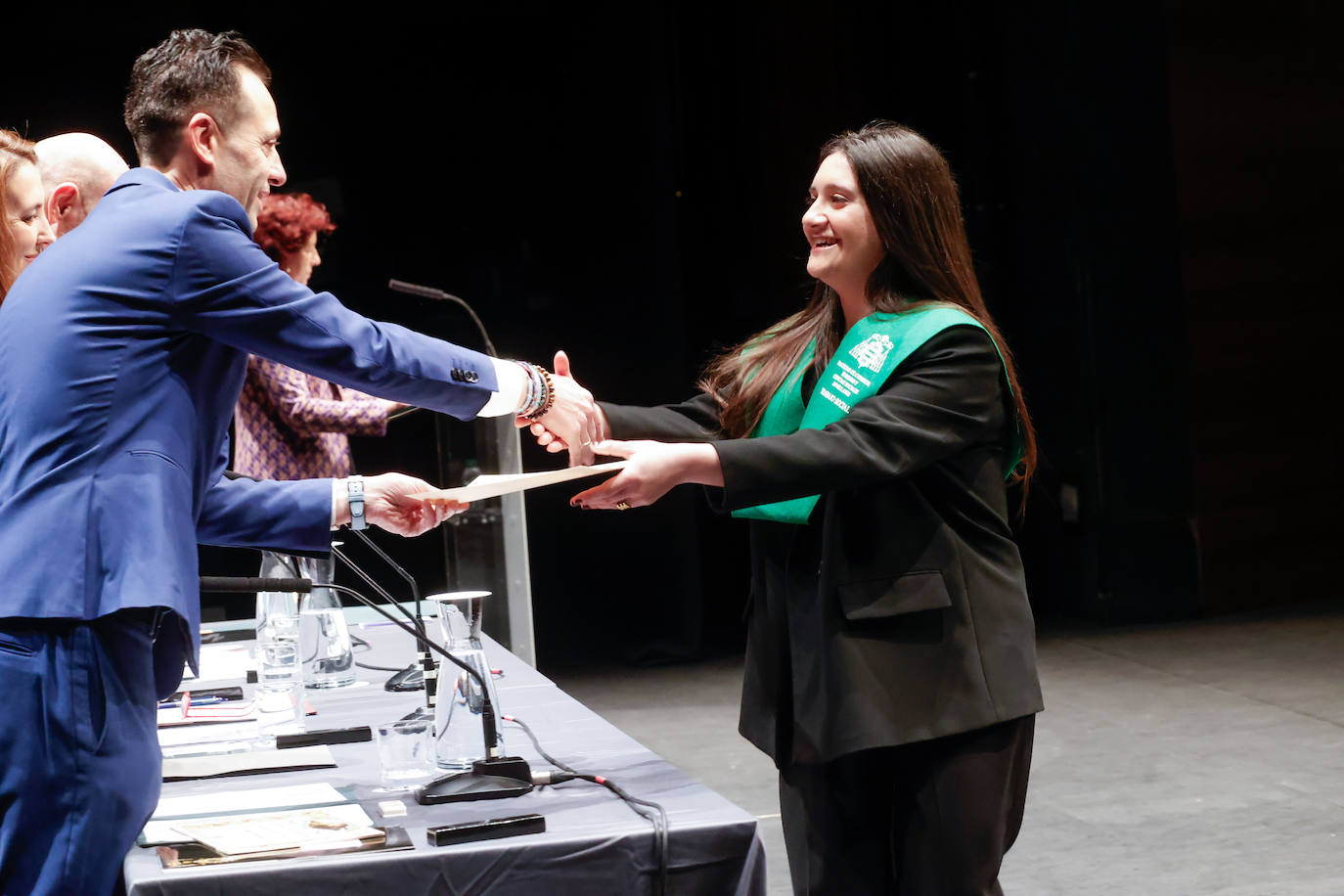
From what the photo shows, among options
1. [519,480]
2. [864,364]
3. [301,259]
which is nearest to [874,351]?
[864,364]

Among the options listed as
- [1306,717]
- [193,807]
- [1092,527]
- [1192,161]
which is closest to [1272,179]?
[1192,161]

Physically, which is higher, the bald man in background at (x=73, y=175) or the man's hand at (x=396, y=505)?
the bald man in background at (x=73, y=175)

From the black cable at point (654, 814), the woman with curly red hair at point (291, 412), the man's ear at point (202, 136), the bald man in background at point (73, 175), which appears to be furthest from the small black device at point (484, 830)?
the woman with curly red hair at point (291, 412)

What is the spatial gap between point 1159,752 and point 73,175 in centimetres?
324

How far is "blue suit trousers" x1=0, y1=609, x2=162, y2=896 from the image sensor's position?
4.67 feet

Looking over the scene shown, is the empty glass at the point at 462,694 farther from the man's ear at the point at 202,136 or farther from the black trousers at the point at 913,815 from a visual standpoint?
the man's ear at the point at 202,136

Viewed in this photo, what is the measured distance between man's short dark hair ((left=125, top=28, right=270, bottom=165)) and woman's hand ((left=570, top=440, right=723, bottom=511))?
649mm

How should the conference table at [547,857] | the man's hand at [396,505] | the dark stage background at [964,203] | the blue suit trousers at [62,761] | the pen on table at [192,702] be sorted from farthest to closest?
1. the dark stage background at [964,203]
2. the pen on table at [192,702]
3. the man's hand at [396,505]
4. the blue suit trousers at [62,761]
5. the conference table at [547,857]

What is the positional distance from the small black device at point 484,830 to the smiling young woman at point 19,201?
4.40 feet

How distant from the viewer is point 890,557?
5.15 ft

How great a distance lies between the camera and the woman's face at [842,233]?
1713 mm

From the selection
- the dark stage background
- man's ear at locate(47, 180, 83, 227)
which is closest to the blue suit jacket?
man's ear at locate(47, 180, 83, 227)

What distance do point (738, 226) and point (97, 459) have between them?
188 inches

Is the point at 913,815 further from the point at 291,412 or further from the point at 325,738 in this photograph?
the point at 291,412
